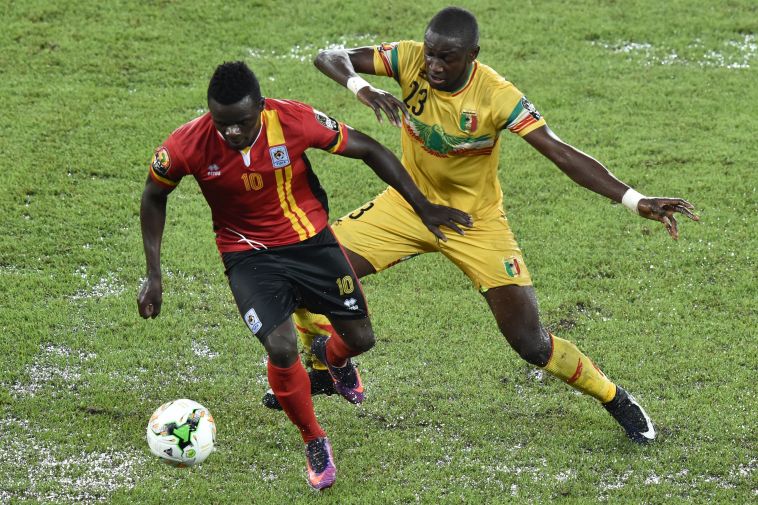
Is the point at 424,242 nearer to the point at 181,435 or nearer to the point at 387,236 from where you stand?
the point at 387,236

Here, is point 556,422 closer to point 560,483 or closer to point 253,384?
point 560,483

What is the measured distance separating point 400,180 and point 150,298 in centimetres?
180

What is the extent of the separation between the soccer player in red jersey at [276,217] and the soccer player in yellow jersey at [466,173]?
1.42ft

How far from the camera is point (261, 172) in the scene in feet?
24.1

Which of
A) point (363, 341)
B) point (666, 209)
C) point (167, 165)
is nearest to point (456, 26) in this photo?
point (666, 209)

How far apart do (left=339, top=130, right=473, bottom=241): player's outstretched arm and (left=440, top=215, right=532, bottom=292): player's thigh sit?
1.22 ft

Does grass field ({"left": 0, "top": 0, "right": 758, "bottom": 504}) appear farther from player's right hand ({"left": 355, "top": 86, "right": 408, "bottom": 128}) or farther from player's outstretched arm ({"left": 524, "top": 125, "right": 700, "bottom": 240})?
player's right hand ({"left": 355, "top": 86, "right": 408, "bottom": 128})

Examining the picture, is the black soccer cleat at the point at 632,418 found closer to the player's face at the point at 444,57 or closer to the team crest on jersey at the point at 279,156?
the player's face at the point at 444,57

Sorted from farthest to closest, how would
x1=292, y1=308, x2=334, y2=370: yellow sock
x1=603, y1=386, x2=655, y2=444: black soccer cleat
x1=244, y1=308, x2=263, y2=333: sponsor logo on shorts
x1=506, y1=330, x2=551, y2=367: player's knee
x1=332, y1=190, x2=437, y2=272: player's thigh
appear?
x1=292, y1=308, x2=334, y2=370: yellow sock < x1=332, y1=190, x2=437, y2=272: player's thigh < x1=603, y1=386, x2=655, y2=444: black soccer cleat < x1=506, y1=330, x2=551, y2=367: player's knee < x1=244, y1=308, x2=263, y2=333: sponsor logo on shorts

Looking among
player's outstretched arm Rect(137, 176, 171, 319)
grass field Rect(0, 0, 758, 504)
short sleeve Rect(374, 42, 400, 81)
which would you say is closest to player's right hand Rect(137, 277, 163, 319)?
player's outstretched arm Rect(137, 176, 171, 319)

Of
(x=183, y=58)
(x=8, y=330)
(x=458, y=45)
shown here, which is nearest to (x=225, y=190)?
(x=458, y=45)

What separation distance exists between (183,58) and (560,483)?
27.6 feet

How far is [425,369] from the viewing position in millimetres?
8984

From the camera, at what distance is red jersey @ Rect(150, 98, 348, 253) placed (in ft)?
23.8
